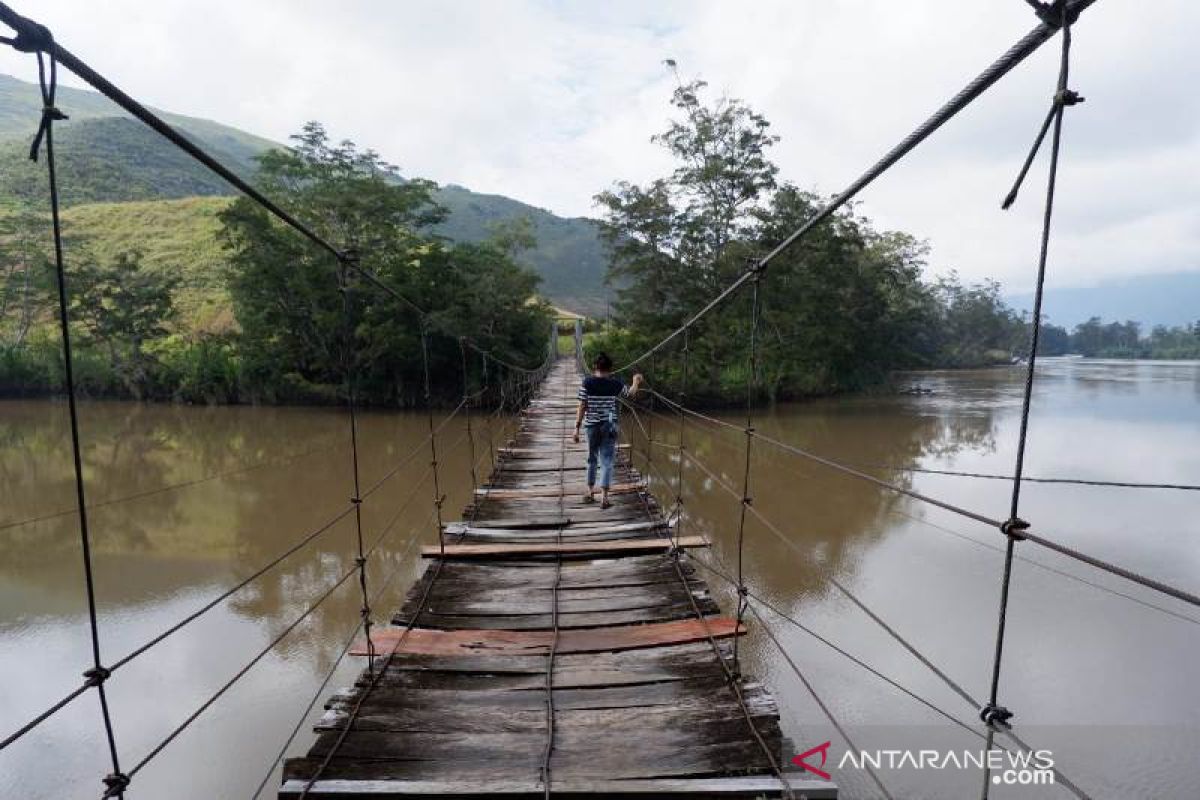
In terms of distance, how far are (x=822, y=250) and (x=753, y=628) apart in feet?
34.8

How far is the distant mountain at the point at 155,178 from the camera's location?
26672mm

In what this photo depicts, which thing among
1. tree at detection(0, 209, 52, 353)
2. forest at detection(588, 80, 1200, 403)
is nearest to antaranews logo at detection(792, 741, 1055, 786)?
forest at detection(588, 80, 1200, 403)

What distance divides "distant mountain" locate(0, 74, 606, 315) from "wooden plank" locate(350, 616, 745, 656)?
1855 millimetres

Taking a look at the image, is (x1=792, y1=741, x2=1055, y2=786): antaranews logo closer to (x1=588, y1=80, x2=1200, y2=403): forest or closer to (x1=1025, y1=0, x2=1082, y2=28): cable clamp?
(x1=1025, y1=0, x2=1082, y2=28): cable clamp

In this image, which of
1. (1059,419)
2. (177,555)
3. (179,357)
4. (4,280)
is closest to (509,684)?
(177,555)

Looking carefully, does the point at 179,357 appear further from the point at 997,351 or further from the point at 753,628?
the point at 997,351

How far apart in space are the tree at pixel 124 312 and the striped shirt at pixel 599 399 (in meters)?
14.6

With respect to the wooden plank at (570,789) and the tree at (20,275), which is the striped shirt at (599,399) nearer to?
the wooden plank at (570,789)

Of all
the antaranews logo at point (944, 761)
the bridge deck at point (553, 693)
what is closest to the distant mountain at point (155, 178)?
the bridge deck at point (553, 693)

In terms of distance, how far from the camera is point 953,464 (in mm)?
9250

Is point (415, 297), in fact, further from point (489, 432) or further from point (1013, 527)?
point (1013, 527)

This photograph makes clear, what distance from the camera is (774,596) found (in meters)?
4.72

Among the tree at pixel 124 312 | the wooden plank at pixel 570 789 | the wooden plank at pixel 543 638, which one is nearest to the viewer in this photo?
the wooden plank at pixel 570 789

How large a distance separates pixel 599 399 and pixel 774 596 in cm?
256
